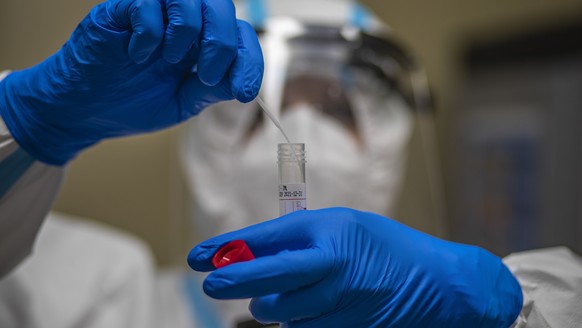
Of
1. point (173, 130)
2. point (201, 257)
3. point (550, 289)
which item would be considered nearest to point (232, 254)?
point (201, 257)

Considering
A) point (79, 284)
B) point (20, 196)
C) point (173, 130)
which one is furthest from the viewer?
point (173, 130)

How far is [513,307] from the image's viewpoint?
0.74m

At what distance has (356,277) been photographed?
2.10ft

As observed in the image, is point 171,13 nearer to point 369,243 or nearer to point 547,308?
point 369,243

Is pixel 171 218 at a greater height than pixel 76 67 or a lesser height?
lesser

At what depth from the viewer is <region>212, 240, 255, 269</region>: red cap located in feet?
2.01

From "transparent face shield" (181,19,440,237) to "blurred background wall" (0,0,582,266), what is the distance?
0.69ft

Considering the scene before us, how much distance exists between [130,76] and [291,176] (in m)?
0.28

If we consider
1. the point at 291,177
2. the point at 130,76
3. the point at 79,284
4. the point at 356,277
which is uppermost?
the point at 130,76

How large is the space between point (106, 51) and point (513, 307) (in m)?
0.67

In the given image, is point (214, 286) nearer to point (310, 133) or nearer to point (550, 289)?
point (550, 289)

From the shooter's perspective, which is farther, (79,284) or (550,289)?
(79,284)

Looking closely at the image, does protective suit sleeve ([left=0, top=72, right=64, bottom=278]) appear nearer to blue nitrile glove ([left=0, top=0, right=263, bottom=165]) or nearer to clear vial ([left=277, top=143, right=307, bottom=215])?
blue nitrile glove ([left=0, top=0, right=263, bottom=165])

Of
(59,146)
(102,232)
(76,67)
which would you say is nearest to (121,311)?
(102,232)
